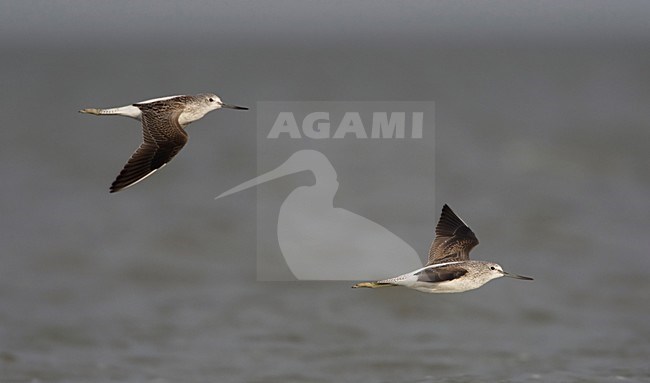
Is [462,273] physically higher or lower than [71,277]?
higher

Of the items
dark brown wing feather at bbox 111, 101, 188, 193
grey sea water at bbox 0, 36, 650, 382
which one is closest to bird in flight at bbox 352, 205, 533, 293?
dark brown wing feather at bbox 111, 101, 188, 193

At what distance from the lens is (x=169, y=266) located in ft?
80.2

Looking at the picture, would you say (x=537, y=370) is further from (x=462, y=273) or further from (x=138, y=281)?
(x=138, y=281)

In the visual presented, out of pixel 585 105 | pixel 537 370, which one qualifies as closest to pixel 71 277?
pixel 537 370

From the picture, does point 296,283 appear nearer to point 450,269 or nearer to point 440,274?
point 450,269

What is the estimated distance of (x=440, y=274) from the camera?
356 inches

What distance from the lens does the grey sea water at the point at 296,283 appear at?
18.0 metres

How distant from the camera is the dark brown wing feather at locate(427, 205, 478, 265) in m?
10.5

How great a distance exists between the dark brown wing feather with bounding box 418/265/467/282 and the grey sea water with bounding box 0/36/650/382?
7.34 m

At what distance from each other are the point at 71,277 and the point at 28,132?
20.3 metres

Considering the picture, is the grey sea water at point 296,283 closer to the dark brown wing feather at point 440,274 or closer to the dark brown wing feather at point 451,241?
the dark brown wing feather at point 451,241

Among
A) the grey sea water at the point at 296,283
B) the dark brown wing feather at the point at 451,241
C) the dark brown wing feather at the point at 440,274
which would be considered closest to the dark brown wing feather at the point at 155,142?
the dark brown wing feather at the point at 440,274

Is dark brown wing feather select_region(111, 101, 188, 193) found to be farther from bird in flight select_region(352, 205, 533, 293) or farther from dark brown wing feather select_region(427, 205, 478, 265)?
dark brown wing feather select_region(427, 205, 478, 265)

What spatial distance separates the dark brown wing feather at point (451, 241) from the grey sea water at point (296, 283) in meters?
6.02
